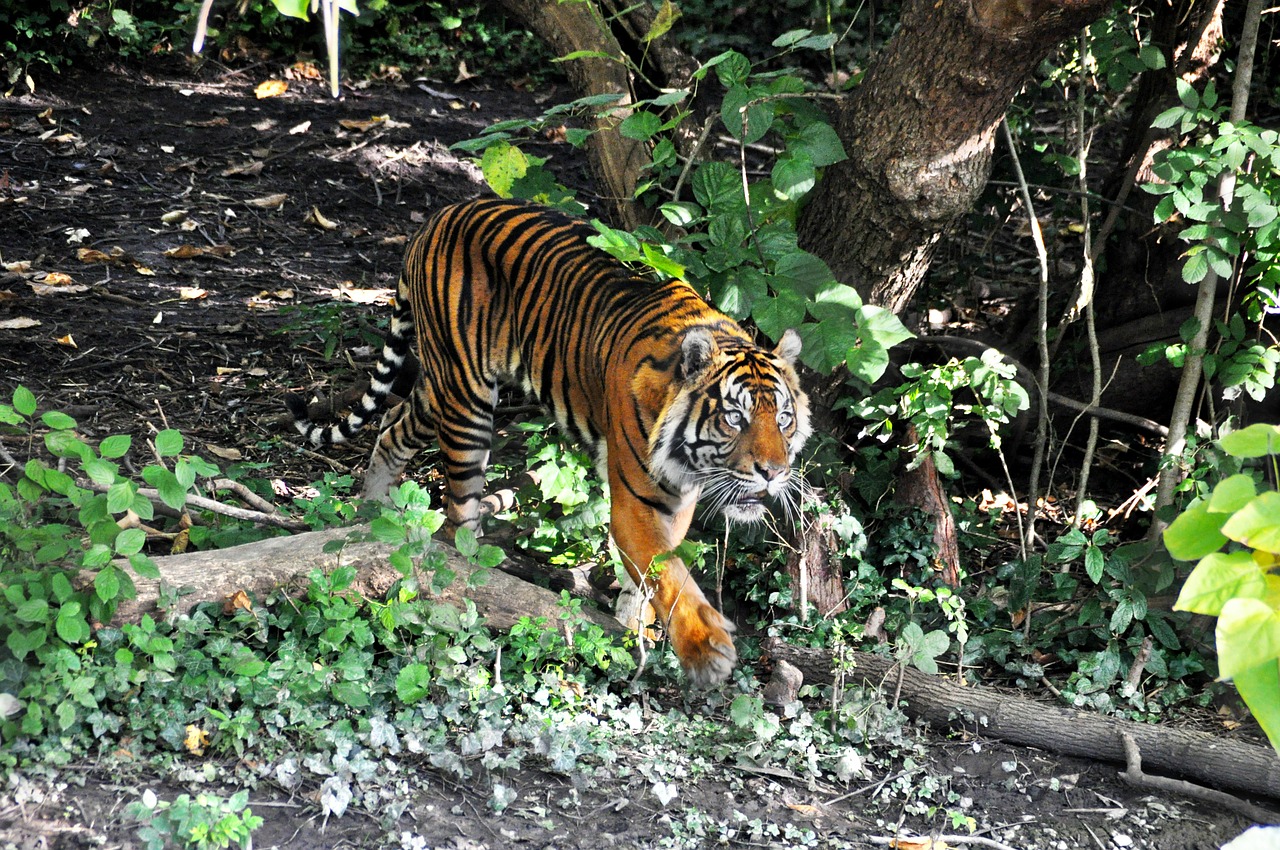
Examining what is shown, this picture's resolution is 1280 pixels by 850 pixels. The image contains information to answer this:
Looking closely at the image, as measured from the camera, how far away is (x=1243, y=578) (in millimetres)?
1649

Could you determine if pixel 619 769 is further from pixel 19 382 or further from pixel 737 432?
pixel 19 382

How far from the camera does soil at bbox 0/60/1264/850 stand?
3.02m

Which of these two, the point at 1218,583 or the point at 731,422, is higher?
the point at 1218,583

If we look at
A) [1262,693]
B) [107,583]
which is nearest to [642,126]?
[107,583]

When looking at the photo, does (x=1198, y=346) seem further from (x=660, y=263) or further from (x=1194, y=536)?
(x=1194, y=536)

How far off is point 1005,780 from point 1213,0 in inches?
124

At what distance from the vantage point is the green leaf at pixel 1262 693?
1642mm

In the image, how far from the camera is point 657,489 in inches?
157

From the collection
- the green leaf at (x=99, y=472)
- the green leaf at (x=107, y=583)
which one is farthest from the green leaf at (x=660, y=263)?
the green leaf at (x=107, y=583)

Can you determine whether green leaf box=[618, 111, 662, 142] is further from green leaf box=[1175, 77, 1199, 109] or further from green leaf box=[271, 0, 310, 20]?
green leaf box=[271, 0, 310, 20]

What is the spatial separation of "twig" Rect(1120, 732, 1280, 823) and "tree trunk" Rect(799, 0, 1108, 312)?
181 centimetres

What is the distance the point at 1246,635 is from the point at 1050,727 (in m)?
2.13

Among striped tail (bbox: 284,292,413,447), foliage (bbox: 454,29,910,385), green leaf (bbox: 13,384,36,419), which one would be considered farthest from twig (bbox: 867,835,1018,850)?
striped tail (bbox: 284,292,413,447)

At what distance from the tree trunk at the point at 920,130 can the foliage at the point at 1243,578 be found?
2.20 metres
